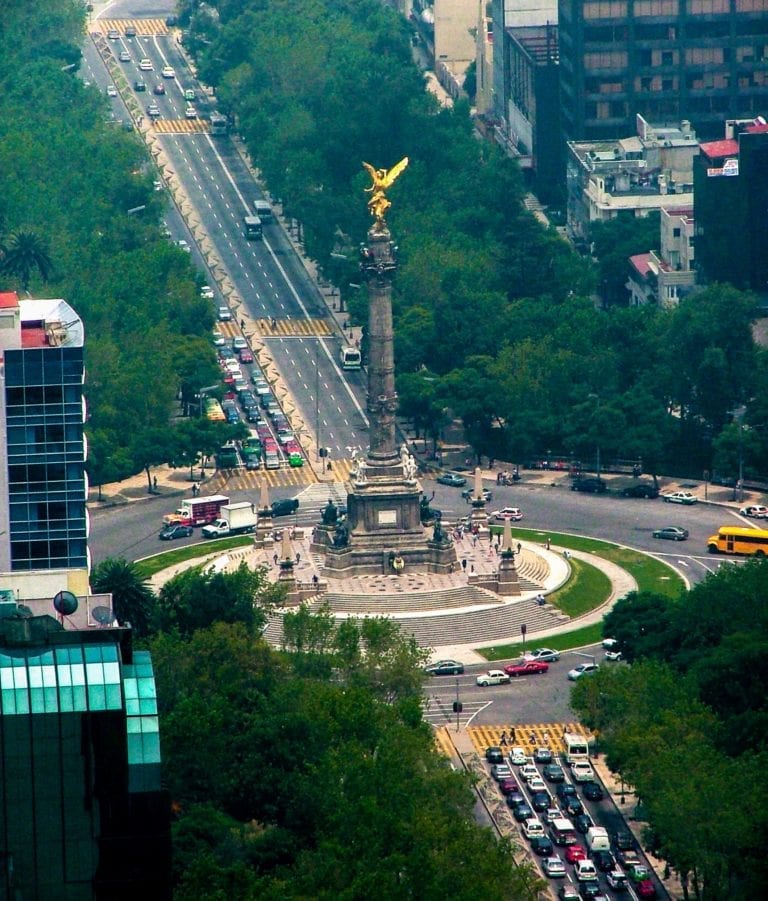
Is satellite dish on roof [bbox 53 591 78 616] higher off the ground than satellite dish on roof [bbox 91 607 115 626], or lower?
higher

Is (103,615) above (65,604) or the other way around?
the other way around

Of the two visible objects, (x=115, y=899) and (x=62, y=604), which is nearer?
(x=115, y=899)

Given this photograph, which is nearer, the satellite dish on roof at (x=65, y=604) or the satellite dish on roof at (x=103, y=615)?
the satellite dish on roof at (x=65, y=604)

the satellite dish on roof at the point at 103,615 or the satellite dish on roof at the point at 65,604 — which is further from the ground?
the satellite dish on roof at the point at 65,604

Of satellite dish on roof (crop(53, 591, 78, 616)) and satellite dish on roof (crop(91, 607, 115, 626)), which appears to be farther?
satellite dish on roof (crop(91, 607, 115, 626))

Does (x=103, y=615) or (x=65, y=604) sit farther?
(x=103, y=615)

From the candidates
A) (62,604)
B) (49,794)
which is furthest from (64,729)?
(62,604)

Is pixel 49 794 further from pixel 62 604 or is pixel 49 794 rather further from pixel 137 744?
pixel 62 604

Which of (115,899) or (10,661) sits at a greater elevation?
(10,661)
